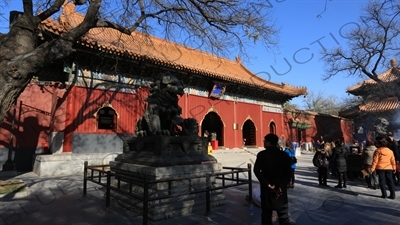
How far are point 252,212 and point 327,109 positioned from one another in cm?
4100

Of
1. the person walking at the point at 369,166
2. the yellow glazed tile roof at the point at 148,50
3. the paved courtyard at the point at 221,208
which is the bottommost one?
the paved courtyard at the point at 221,208

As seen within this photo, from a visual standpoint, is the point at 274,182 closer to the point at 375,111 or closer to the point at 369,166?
the point at 369,166

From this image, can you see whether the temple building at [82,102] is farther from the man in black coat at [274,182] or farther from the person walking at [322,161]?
the man in black coat at [274,182]

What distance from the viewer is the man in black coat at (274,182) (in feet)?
10.0

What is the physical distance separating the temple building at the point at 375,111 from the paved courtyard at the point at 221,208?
11.9 metres

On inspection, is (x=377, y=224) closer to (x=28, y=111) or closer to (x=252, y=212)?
(x=252, y=212)

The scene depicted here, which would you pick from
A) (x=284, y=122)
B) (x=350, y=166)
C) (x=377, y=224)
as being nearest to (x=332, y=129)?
(x=284, y=122)

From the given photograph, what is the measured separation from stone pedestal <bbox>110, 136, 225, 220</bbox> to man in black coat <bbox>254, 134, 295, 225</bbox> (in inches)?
46.9

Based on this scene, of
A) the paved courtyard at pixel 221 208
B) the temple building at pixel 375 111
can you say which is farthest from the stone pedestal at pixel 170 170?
the temple building at pixel 375 111

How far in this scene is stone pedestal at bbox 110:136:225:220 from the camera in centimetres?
409

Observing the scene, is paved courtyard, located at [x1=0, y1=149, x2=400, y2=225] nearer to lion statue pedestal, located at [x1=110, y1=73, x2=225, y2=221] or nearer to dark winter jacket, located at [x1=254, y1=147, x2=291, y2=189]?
lion statue pedestal, located at [x1=110, y1=73, x2=225, y2=221]

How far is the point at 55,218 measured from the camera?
420 centimetres

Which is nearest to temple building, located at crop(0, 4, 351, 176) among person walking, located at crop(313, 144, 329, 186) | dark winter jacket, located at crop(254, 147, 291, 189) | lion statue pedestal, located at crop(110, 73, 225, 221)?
lion statue pedestal, located at crop(110, 73, 225, 221)

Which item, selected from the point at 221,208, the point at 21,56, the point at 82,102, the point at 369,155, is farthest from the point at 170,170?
the point at 82,102
